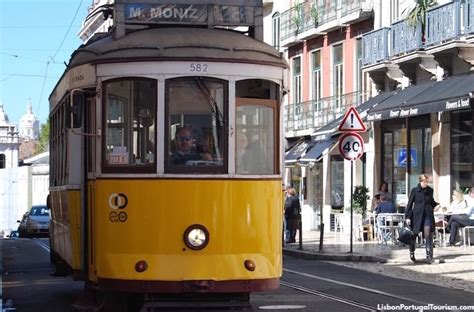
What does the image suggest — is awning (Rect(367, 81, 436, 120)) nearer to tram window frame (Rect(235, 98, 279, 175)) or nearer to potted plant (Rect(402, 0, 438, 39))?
potted plant (Rect(402, 0, 438, 39))

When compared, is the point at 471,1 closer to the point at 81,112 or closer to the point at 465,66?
the point at 465,66

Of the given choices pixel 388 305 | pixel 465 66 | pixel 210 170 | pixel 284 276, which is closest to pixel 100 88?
pixel 210 170

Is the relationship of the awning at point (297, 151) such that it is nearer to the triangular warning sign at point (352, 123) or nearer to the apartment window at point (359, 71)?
the apartment window at point (359, 71)

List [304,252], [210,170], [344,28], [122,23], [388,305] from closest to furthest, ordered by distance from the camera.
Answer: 1. [210,170]
2. [122,23]
3. [388,305]
4. [304,252]
5. [344,28]

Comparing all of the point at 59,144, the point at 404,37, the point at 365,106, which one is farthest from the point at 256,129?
the point at 365,106

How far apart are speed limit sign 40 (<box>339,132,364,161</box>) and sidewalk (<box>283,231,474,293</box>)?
2289 millimetres

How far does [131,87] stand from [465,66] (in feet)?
58.7

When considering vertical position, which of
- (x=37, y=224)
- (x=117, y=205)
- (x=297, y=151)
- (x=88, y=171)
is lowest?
(x=37, y=224)

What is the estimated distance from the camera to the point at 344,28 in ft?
113

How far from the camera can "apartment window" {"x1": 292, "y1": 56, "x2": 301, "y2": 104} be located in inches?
1564

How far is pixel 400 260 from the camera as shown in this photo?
20.3m

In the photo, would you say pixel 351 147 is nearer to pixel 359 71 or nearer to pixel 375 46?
pixel 375 46

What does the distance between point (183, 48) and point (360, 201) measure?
2135 centimetres

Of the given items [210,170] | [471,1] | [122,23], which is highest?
[471,1]
